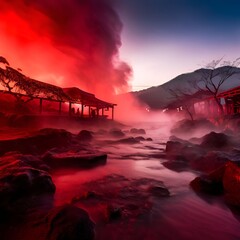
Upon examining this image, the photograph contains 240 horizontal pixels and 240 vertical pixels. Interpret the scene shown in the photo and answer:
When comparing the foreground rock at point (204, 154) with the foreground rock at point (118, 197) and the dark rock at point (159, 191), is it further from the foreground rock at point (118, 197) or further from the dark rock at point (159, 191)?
the dark rock at point (159, 191)

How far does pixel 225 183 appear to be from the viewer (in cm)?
487

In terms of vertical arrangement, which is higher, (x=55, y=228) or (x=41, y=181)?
(x=41, y=181)

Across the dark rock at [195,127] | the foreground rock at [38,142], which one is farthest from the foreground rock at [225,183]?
the dark rock at [195,127]

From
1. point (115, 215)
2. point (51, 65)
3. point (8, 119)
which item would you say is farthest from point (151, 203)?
point (51, 65)

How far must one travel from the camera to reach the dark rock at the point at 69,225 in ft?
8.77

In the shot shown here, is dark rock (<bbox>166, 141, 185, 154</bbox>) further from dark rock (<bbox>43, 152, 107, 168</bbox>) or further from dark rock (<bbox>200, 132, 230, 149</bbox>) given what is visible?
dark rock (<bbox>43, 152, 107, 168</bbox>)

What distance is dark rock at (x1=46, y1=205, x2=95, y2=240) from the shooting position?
105 inches

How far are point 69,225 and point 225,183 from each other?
158 inches

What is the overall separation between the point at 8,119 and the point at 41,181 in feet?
46.9

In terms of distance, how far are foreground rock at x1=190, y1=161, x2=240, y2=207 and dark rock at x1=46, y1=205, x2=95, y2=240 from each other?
11.4 feet

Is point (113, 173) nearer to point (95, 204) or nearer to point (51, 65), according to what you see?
point (95, 204)

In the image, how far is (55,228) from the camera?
2773 millimetres

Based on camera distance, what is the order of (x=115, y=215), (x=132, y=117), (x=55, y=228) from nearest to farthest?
(x=55, y=228), (x=115, y=215), (x=132, y=117)

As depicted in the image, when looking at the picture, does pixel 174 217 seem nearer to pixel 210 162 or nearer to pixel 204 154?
pixel 210 162
